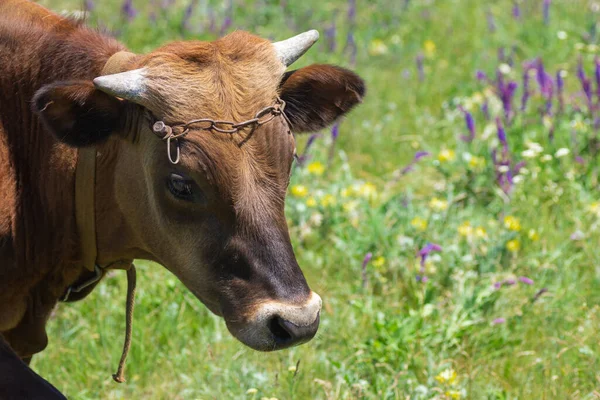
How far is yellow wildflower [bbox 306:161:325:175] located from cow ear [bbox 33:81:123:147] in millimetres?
2787

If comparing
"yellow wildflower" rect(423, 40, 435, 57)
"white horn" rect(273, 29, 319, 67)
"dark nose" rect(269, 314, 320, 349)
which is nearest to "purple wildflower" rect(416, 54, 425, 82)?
"yellow wildflower" rect(423, 40, 435, 57)

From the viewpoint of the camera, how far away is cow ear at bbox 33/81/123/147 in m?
3.64

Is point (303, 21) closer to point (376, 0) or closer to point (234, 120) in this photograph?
point (376, 0)

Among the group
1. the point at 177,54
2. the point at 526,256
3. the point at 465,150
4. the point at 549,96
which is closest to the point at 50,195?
the point at 177,54

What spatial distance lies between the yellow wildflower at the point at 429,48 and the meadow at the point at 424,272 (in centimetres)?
45

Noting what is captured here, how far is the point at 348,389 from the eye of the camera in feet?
14.4

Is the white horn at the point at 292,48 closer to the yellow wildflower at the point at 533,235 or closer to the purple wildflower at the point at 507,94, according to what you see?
the yellow wildflower at the point at 533,235

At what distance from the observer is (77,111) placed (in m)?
3.71

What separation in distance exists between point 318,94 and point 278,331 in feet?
3.80

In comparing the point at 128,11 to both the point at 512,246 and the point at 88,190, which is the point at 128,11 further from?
the point at 88,190

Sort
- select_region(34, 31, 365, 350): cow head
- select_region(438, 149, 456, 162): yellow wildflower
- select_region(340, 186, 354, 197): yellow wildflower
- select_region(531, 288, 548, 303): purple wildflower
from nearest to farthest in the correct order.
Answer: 1. select_region(34, 31, 365, 350): cow head
2. select_region(531, 288, 548, 303): purple wildflower
3. select_region(340, 186, 354, 197): yellow wildflower
4. select_region(438, 149, 456, 162): yellow wildflower

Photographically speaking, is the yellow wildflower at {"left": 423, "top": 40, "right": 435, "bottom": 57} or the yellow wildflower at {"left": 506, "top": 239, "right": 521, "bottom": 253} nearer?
the yellow wildflower at {"left": 506, "top": 239, "right": 521, "bottom": 253}

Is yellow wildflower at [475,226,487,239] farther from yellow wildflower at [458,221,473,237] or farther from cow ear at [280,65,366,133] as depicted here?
cow ear at [280,65,366,133]

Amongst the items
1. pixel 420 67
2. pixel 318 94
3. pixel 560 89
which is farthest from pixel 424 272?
pixel 420 67
